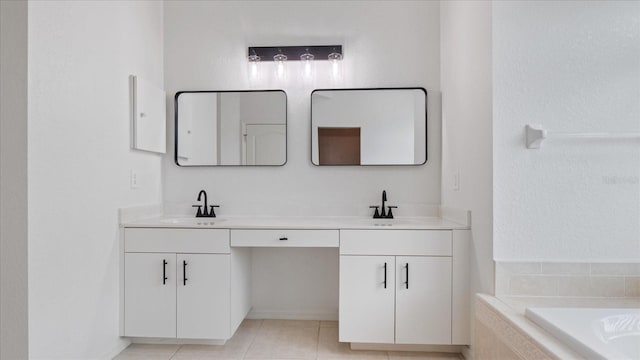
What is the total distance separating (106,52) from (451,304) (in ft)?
8.13

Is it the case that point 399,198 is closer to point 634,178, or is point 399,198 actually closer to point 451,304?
point 451,304

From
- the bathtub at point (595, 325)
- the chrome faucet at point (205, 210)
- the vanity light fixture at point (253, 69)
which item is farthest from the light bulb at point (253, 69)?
the bathtub at point (595, 325)

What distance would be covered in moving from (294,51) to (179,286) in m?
1.81

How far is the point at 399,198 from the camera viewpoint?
2.60 meters

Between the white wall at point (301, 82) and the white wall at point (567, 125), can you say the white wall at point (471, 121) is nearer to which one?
the white wall at point (567, 125)

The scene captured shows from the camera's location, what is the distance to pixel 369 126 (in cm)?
258

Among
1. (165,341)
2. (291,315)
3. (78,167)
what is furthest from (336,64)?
(165,341)

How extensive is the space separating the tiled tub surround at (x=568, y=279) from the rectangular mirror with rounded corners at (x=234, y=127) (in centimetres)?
164

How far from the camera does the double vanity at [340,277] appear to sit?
79.9 inches

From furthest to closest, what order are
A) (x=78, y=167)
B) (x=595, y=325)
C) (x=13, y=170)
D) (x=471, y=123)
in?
(x=471, y=123) → (x=78, y=167) → (x=13, y=170) → (x=595, y=325)

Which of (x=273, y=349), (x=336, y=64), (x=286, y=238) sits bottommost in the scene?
(x=273, y=349)

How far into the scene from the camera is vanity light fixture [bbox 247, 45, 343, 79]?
102 inches

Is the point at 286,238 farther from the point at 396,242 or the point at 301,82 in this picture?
the point at 301,82

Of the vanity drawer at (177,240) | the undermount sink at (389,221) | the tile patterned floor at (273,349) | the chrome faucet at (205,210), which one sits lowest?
the tile patterned floor at (273,349)
